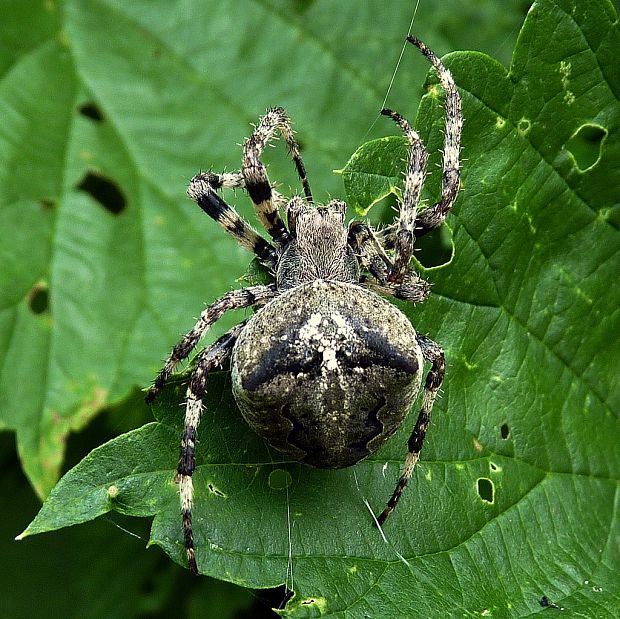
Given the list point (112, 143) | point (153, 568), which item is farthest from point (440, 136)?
point (153, 568)

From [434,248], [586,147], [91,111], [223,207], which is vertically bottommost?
[434,248]

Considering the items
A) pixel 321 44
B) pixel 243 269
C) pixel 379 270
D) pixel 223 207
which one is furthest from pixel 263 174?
pixel 321 44

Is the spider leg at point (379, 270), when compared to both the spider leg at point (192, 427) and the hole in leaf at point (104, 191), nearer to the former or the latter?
the spider leg at point (192, 427)

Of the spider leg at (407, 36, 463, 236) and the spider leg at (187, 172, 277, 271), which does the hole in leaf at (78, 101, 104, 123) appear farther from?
the spider leg at (407, 36, 463, 236)

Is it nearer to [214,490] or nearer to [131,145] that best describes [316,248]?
[214,490]

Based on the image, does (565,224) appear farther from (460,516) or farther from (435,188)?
(460,516)

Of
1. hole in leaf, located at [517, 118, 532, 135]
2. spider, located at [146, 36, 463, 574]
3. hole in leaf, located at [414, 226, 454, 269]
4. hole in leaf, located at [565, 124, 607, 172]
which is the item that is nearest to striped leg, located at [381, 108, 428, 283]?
spider, located at [146, 36, 463, 574]
